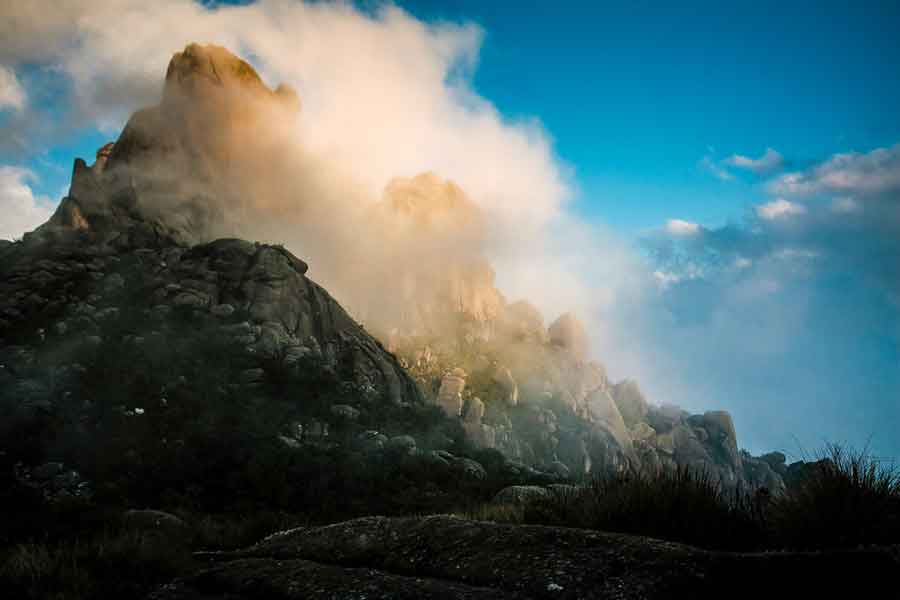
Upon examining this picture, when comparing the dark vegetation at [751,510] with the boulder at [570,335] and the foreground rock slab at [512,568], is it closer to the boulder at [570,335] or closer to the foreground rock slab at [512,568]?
the foreground rock slab at [512,568]

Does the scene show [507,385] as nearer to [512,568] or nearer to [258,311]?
[258,311]

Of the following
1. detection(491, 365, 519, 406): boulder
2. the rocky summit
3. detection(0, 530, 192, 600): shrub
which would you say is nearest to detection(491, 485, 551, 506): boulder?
the rocky summit

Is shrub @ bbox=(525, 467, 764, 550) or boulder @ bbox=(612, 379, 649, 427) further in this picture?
boulder @ bbox=(612, 379, 649, 427)

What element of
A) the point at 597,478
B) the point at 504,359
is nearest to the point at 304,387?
the point at 597,478

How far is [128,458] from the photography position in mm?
53719

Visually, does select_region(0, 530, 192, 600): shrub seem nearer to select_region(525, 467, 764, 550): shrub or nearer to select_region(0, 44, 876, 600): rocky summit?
select_region(0, 44, 876, 600): rocky summit

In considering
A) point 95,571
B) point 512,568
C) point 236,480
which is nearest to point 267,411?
point 236,480

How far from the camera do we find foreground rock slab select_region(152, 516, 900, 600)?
3771 millimetres

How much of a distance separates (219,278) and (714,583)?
98633mm

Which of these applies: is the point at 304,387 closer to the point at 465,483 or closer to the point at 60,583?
the point at 465,483

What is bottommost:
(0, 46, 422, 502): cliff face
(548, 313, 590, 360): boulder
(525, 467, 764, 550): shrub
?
(525, 467, 764, 550): shrub

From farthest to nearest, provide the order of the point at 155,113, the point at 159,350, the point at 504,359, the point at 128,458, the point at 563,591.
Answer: the point at 504,359 → the point at 155,113 → the point at 159,350 → the point at 128,458 → the point at 563,591

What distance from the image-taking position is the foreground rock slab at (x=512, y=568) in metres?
3.77

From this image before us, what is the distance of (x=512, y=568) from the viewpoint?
473cm
